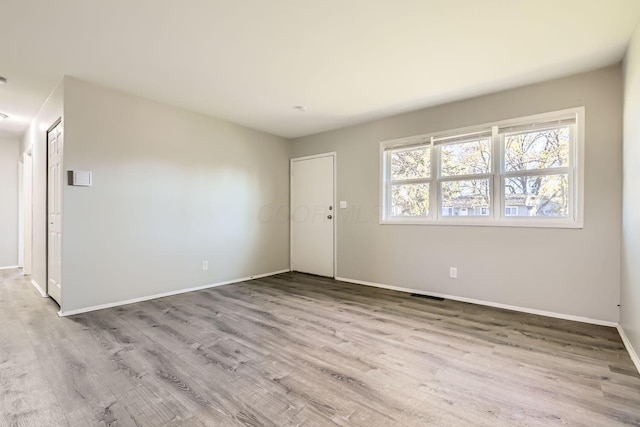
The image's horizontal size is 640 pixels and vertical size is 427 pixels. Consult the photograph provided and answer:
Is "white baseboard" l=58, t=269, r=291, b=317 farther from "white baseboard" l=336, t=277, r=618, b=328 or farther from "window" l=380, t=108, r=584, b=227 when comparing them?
"window" l=380, t=108, r=584, b=227

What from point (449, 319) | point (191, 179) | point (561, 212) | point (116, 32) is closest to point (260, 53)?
point (116, 32)

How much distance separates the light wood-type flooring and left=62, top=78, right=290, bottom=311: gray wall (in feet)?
1.65

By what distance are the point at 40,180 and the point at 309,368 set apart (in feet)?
14.0

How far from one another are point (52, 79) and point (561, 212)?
5304 millimetres

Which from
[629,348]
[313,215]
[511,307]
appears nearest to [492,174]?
[511,307]

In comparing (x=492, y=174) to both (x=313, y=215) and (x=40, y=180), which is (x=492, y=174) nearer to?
(x=313, y=215)

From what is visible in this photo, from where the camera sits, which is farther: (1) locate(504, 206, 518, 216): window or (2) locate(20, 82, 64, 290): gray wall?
(2) locate(20, 82, 64, 290): gray wall

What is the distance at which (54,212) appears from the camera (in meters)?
3.34

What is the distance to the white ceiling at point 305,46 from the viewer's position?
1987 mm

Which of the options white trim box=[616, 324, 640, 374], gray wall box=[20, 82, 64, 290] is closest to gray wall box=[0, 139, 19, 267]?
gray wall box=[20, 82, 64, 290]

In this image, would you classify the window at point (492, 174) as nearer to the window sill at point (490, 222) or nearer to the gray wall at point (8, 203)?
the window sill at point (490, 222)

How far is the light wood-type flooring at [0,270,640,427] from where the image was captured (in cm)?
157

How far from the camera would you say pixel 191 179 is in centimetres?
398

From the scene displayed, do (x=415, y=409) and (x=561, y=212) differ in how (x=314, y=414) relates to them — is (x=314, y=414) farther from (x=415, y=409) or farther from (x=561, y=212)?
(x=561, y=212)
